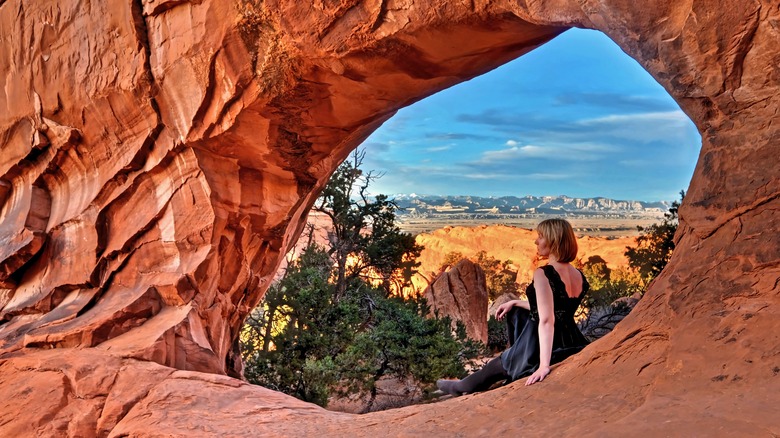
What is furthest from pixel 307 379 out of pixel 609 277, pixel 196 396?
pixel 609 277

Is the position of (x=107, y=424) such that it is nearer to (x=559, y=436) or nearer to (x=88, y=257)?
(x=88, y=257)

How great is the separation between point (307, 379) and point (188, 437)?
5.37 metres

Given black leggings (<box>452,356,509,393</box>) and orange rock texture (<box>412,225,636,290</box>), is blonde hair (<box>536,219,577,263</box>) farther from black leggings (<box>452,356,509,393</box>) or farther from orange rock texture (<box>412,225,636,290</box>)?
orange rock texture (<box>412,225,636,290</box>)

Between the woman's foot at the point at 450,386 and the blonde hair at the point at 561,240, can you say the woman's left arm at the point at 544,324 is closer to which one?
the blonde hair at the point at 561,240

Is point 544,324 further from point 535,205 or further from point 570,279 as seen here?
point 535,205

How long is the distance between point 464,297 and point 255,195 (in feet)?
37.8

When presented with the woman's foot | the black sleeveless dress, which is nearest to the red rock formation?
the woman's foot

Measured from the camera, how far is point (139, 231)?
20.6 ft

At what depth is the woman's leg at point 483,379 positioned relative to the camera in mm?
4088

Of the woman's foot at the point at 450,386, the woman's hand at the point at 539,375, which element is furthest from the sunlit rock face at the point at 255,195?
the woman's foot at the point at 450,386

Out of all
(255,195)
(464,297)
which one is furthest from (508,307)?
(464,297)

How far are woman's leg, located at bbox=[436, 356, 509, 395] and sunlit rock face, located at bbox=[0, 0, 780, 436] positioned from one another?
62 cm

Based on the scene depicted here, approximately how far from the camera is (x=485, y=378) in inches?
166

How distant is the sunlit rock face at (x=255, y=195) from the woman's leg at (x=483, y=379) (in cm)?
62
